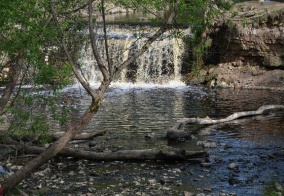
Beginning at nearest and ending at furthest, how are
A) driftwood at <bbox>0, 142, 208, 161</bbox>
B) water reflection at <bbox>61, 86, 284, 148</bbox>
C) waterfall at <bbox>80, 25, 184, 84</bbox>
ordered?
driftwood at <bbox>0, 142, 208, 161</bbox>, water reflection at <bbox>61, 86, 284, 148</bbox>, waterfall at <bbox>80, 25, 184, 84</bbox>

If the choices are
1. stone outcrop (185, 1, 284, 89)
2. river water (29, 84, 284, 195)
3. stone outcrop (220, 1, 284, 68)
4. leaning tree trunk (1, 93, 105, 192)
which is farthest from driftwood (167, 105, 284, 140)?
stone outcrop (220, 1, 284, 68)

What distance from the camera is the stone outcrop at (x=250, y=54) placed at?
34969 millimetres

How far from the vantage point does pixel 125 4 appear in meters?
12.6

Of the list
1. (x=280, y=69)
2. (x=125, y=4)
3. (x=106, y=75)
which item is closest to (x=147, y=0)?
(x=125, y=4)

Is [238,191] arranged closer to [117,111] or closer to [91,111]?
[91,111]

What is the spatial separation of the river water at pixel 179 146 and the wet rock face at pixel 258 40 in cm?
388

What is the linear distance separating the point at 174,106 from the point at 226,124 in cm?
546

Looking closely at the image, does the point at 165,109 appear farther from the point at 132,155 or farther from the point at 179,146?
the point at 132,155

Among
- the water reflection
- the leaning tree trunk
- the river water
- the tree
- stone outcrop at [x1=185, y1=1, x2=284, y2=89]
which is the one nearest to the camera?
the tree

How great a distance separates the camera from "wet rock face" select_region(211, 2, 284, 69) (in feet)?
115

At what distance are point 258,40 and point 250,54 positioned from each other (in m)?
1.19

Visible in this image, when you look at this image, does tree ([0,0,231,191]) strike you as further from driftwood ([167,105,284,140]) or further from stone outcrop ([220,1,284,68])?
stone outcrop ([220,1,284,68])

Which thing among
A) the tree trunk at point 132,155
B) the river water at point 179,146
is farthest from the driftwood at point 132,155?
the river water at point 179,146

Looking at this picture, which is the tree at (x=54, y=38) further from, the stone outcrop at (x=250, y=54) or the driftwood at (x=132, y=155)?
the stone outcrop at (x=250, y=54)
